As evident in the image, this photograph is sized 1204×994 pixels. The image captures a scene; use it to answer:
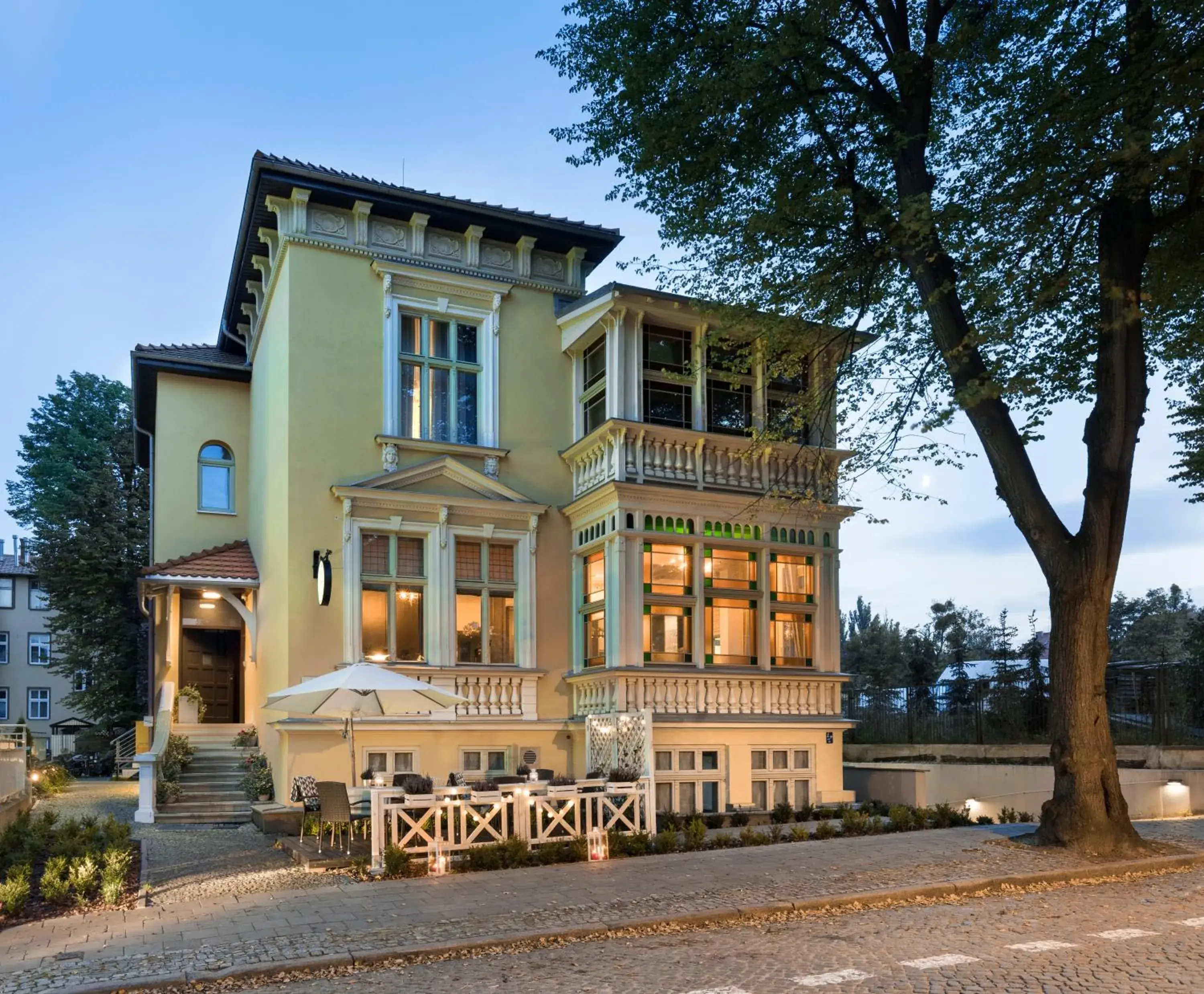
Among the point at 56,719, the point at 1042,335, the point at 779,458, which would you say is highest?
the point at 1042,335

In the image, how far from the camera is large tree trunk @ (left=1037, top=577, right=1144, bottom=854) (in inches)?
466

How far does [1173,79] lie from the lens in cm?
1082

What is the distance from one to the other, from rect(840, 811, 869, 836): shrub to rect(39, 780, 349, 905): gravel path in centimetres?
647

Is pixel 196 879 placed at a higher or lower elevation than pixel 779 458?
lower

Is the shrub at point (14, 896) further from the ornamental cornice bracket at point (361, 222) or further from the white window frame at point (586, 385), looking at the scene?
the ornamental cornice bracket at point (361, 222)

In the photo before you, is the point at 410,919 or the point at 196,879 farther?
the point at 196,879

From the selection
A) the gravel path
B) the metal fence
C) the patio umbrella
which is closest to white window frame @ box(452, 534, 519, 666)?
the patio umbrella

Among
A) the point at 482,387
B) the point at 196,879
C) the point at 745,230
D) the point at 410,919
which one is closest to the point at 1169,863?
the point at 410,919

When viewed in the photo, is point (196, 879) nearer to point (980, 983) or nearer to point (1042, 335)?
point (980, 983)

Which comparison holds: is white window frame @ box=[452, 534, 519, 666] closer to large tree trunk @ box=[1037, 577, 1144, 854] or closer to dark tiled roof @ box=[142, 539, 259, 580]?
dark tiled roof @ box=[142, 539, 259, 580]

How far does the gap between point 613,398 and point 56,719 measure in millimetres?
45067

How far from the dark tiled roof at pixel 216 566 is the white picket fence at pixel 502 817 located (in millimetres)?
7041

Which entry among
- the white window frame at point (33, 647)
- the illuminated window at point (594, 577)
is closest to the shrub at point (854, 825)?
the illuminated window at point (594, 577)

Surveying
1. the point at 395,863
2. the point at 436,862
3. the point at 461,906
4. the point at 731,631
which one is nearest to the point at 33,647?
the point at 731,631
